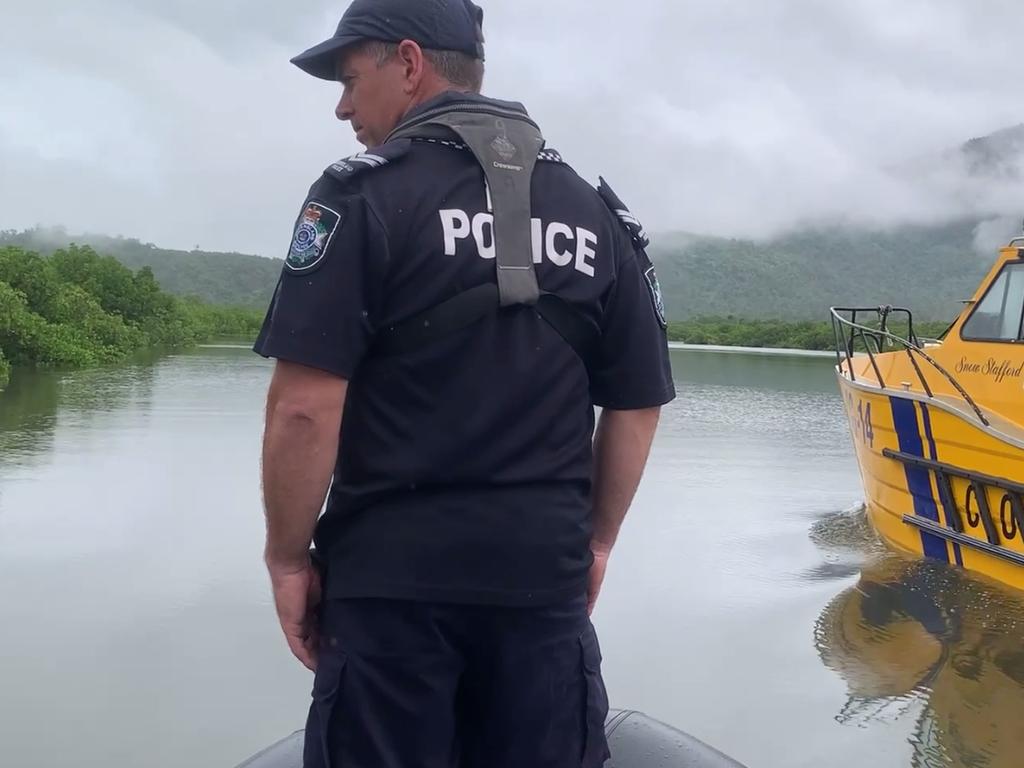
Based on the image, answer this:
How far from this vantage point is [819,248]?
157m

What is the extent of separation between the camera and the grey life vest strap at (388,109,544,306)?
5.22 ft

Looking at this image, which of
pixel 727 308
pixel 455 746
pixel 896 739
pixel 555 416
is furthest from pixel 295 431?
pixel 727 308

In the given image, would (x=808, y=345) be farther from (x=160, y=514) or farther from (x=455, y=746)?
(x=455, y=746)

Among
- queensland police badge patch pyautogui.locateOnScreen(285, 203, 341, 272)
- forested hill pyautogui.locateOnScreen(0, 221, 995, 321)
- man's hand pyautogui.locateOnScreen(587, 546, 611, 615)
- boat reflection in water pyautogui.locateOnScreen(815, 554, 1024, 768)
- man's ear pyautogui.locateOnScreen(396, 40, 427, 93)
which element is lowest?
boat reflection in water pyautogui.locateOnScreen(815, 554, 1024, 768)

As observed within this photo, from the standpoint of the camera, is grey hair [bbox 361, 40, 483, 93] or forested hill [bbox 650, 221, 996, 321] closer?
grey hair [bbox 361, 40, 483, 93]

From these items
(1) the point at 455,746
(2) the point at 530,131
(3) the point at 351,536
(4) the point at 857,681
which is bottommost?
(4) the point at 857,681

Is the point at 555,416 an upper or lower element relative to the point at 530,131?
lower

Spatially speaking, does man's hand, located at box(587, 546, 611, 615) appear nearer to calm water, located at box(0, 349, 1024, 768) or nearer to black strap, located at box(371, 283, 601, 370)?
black strap, located at box(371, 283, 601, 370)

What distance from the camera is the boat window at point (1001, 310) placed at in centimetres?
628

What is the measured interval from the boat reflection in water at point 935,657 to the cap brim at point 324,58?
295 cm

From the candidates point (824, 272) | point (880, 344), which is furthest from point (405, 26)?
point (824, 272)

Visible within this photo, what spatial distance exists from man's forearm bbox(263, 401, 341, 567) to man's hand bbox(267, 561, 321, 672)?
4cm

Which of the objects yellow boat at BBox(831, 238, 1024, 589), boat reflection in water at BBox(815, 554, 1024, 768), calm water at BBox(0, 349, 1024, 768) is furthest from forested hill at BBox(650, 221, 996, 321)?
boat reflection in water at BBox(815, 554, 1024, 768)

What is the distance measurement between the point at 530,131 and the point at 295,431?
0.63 metres
